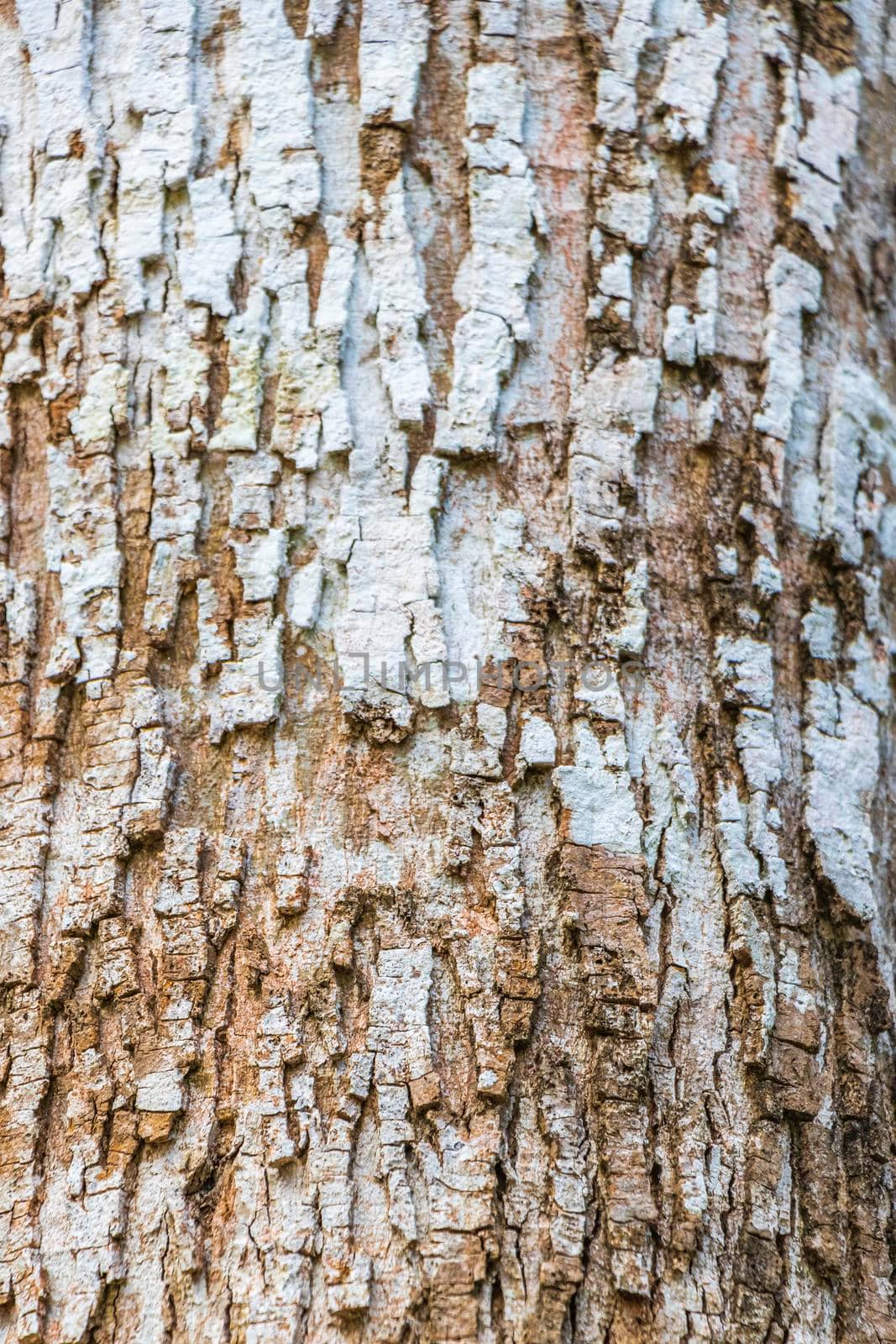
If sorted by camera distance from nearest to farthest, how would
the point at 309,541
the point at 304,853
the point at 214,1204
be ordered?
the point at 214,1204 → the point at 304,853 → the point at 309,541

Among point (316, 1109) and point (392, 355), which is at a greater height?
point (392, 355)

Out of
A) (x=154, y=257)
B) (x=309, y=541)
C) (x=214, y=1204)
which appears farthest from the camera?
(x=154, y=257)

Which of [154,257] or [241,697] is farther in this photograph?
[154,257]

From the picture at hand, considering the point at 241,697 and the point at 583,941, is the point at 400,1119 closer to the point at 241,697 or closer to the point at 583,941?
the point at 583,941

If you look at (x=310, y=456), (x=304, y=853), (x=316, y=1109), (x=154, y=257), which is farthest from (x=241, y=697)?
(x=154, y=257)

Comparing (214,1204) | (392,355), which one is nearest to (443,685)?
(392,355)

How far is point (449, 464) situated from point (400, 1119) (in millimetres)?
824

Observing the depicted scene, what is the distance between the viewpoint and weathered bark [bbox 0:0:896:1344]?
1433 mm

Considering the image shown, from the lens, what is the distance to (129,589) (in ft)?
5.50

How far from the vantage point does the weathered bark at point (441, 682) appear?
56.4 inches

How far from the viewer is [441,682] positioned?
161 cm

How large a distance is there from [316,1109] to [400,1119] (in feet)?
0.31

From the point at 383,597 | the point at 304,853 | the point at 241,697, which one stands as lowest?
the point at 304,853

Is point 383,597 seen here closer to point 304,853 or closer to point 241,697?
point 241,697
